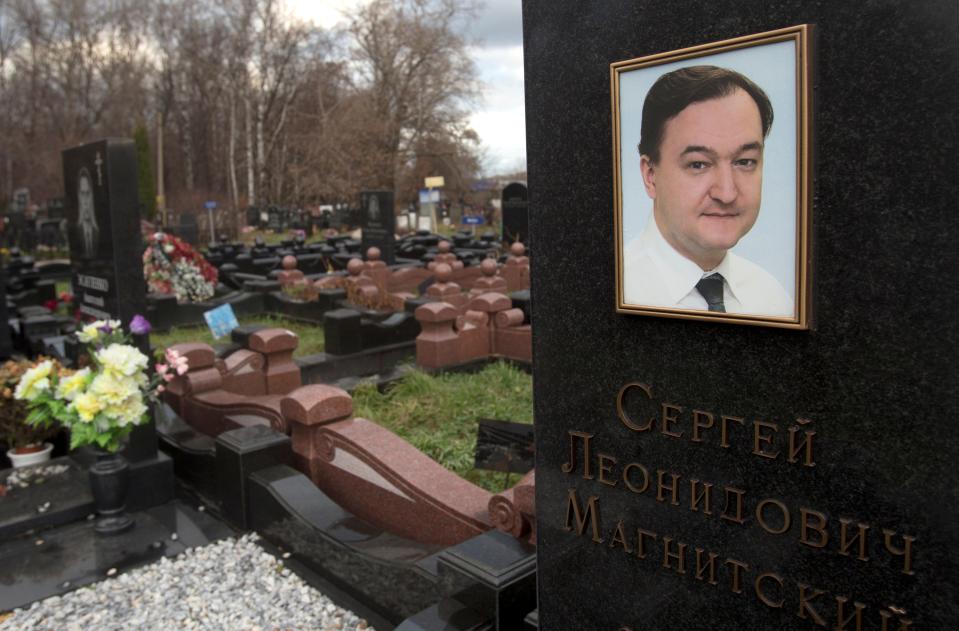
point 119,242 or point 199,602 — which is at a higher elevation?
point 119,242

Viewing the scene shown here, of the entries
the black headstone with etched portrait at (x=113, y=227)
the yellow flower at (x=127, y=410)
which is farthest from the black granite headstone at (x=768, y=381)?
the black headstone with etched portrait at (x=113, y=227)

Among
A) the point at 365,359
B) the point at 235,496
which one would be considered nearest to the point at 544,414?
the point at 235,496

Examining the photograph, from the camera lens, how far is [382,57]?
37281mm

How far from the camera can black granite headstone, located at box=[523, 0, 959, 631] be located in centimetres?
172

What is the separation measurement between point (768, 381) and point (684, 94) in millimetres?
766

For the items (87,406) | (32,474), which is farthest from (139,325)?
(32,474)

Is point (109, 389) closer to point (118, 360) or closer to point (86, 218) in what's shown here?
point (118, 360)

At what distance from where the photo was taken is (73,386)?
15.4ft

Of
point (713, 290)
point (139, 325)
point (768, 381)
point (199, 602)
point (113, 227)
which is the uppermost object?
point (113, 227)

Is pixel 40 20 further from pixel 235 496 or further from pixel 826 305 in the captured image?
pixel 826 305

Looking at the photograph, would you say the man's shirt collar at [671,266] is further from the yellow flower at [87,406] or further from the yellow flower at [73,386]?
the yellow flower at [73,386]

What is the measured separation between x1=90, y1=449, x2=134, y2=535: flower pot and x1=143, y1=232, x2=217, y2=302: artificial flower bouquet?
783cm

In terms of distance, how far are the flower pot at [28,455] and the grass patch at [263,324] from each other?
11.8 feet

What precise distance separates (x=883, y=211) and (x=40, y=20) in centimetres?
5048
